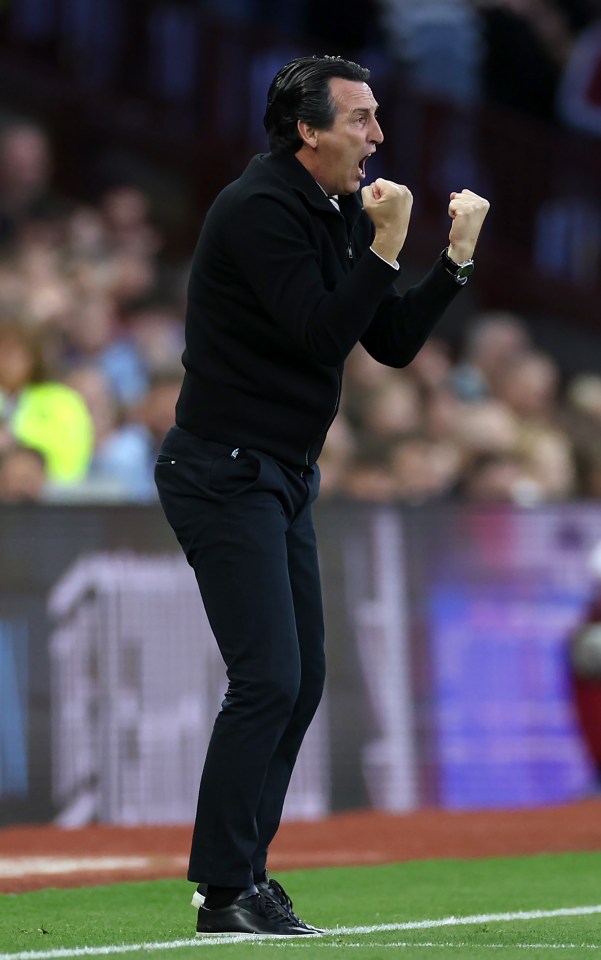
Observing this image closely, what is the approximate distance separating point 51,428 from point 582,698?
2938 mm

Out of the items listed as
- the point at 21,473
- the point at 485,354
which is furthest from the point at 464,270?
the point at 485,354

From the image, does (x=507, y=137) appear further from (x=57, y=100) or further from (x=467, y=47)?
(x=57, y=100)

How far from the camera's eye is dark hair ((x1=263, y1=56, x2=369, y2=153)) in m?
4.58

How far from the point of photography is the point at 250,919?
4.48 m

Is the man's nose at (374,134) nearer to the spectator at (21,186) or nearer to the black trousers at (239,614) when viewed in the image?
the black trousers at (239,614)

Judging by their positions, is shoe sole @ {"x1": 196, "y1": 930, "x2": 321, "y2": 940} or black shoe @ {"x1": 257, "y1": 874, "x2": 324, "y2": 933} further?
black shoe @ {"x1": 257, "y1": 874, "x2": 324, "y2": 933}

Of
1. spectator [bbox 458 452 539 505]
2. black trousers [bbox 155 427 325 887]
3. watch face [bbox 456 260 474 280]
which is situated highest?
watch face [bbox 456 260 474 280]

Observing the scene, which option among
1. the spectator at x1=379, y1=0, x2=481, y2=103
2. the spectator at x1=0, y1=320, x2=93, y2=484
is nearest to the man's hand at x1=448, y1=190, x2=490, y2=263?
the spectator at x1=0, y1=320, x2=93, y2=484

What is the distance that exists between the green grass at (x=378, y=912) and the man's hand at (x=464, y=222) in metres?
1.64

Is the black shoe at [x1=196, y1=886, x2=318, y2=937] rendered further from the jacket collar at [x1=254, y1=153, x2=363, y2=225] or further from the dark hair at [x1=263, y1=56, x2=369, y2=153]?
the dark hair at [x1=263, y1=56, x2=369, y2=153]

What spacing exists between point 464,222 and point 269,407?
65cm

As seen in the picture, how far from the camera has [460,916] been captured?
5.23 m

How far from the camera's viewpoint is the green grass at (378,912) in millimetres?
4309

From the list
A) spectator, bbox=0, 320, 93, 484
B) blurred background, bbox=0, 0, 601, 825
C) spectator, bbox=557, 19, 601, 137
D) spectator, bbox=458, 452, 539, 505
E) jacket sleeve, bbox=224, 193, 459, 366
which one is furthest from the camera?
spectator, bbox=557, 19, 601, 137
